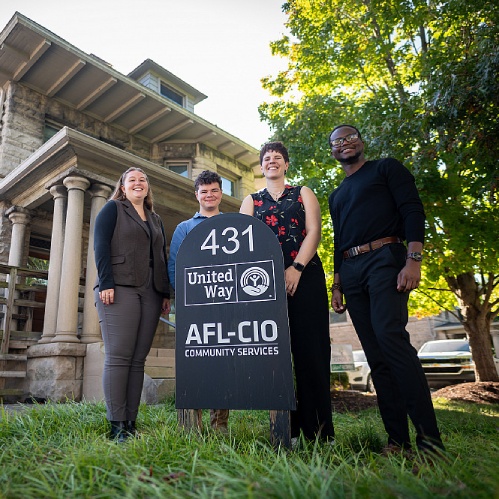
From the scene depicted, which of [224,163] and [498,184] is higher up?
[224,163]

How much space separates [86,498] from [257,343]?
1.19 m

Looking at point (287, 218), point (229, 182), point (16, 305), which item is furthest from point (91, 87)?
Answer: point (287, 218)

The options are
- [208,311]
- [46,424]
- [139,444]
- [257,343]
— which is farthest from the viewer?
[46,424]

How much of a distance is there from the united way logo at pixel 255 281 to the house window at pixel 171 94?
11699 mm

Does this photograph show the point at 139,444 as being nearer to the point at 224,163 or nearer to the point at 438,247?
the point at 438,247

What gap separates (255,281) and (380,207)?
0.91 metres

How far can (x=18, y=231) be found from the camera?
26.9ft

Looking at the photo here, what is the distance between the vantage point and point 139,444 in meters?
2.17

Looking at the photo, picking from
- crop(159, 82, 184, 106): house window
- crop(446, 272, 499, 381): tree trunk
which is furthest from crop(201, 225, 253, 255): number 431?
crop(159, 82, 184, 106): house window

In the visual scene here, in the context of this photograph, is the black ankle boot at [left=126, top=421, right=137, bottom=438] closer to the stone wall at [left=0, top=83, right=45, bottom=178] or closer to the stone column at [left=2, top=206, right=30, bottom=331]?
the stone column at [left=2, top=206, right=30, bottom=331]

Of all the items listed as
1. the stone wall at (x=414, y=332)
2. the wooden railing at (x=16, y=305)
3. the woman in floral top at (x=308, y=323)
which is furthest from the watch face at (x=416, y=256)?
the stone wall at (x=414, y=332)

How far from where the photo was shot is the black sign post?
2402 mm

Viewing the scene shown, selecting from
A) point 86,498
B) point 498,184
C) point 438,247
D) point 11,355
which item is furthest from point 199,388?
point 438,247

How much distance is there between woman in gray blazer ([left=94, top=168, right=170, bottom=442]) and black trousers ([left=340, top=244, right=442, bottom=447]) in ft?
4.60
